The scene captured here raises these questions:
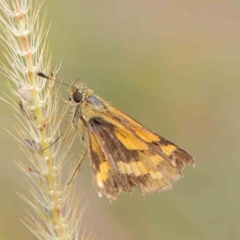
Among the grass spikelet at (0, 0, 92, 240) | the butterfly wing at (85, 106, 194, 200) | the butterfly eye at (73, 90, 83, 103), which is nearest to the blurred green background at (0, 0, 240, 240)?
the butterfly wing at (85, 106, 194, 200)

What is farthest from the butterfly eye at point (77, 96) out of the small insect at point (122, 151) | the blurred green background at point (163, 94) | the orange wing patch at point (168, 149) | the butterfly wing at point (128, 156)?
the blurred green background at point (163, 94)

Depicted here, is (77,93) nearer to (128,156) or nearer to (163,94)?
(128,156)

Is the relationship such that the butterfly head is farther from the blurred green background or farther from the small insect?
the blurred green background

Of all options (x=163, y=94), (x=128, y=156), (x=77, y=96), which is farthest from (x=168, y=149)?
(x=163, y=94)

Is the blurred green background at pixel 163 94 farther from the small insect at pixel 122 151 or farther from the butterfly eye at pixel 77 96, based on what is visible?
the butterfly eye at pixel 77 96

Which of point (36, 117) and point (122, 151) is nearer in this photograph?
point (36, 117)

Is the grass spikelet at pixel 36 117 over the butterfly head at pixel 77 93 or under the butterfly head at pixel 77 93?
under
